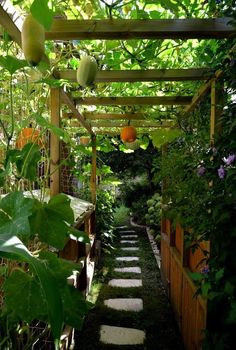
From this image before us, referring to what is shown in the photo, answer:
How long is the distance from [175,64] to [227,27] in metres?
1.41

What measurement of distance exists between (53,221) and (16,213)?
1.46 feet

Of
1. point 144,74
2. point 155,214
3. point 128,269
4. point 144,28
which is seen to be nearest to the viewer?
point 144,28

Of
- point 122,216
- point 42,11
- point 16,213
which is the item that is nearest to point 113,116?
point 42,11

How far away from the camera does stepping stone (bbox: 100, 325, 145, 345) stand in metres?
3.09

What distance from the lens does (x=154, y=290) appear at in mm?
4551

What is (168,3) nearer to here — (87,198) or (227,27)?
(227,27)

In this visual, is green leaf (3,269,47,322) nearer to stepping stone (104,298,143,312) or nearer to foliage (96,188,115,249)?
stepping stone (104,298,143,312)

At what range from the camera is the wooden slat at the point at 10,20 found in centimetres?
112

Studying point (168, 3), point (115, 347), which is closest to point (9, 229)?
point (168, 3)

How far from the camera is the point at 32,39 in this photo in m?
1.01

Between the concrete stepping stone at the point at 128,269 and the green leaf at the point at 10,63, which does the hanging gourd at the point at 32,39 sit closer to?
the green leaf at the point at 10,63

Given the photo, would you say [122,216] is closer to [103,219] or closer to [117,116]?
[103,219]

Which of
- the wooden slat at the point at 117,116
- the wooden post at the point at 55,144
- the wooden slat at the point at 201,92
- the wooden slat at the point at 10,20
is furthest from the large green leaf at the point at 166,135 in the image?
the wooden slat at the point at 10,20

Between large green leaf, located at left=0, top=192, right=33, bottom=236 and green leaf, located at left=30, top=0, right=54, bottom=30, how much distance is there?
0.45m
